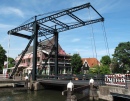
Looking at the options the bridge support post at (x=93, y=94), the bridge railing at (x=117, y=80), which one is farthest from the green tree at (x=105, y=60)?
the bridge support post at (x=93, y=94)

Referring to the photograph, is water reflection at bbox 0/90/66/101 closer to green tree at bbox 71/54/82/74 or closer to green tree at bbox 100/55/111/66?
green tree at bbox 71/54/82/74

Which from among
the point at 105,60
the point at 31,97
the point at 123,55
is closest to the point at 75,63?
the point at 105,60

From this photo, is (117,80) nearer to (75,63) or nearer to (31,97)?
(31,97)

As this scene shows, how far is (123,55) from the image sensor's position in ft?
168

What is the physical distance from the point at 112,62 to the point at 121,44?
A: 256 inches

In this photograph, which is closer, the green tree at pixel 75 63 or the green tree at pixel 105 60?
the green tree at pixel 75 63

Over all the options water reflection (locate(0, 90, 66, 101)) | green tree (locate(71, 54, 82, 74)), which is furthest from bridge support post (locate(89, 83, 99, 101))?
green tree (locate(71, 54, 82, 74))

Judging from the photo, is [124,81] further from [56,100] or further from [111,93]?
[56,100]

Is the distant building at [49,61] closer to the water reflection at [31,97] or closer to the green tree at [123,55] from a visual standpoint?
the green tree at [123,55]

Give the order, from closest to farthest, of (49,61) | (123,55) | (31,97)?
1. (31,97)
2. (49,61)
3. (123,55)

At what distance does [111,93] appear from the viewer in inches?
527

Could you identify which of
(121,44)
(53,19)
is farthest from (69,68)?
(53,19)

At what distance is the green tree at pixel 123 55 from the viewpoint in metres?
50.7

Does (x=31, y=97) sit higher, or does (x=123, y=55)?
(x=123, y=55)
